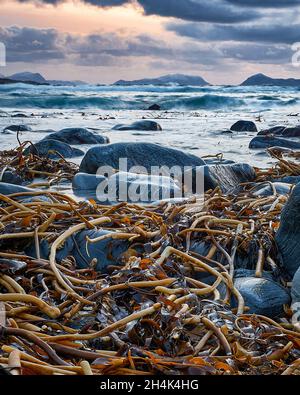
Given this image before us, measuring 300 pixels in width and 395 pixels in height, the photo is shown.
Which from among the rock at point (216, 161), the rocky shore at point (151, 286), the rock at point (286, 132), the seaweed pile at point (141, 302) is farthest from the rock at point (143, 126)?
the seaweed pile at point (141, 302)

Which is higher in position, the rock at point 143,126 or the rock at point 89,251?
the rock at point 143,126

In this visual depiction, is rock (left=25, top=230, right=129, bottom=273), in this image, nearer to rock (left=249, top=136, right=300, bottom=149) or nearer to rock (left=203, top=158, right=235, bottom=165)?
rock (left=203, top=158, right=235, bottom=165)

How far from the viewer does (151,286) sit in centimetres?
242

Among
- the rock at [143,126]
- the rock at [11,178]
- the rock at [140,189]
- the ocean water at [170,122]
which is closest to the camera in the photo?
the rock at [140,189]

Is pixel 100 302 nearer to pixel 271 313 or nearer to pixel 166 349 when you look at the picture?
pixel 166 349

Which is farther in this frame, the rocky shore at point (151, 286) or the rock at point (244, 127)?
the rock at point (244, 127)

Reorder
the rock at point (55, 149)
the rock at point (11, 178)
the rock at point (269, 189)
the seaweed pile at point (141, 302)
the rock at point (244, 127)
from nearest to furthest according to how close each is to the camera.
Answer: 1. the seaweed pile at point (141, 302)
2. the rock at point (269, 189)
3. the rock at point (11, 178)
4. the rock at point (55, 149)
5. the rock at point (244, 127)

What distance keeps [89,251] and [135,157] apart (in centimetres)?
317

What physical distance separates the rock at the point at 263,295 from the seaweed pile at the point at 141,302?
0.17 feet

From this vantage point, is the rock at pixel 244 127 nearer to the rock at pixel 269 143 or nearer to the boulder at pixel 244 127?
the boulder at pixel 244 127

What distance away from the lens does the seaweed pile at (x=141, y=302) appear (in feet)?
6.31

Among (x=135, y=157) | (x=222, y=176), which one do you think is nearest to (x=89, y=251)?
(x=222, y=176)

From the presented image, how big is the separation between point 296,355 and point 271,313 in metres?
0.43

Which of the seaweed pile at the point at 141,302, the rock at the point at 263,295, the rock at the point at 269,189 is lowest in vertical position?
the rock at the point at 263,295
